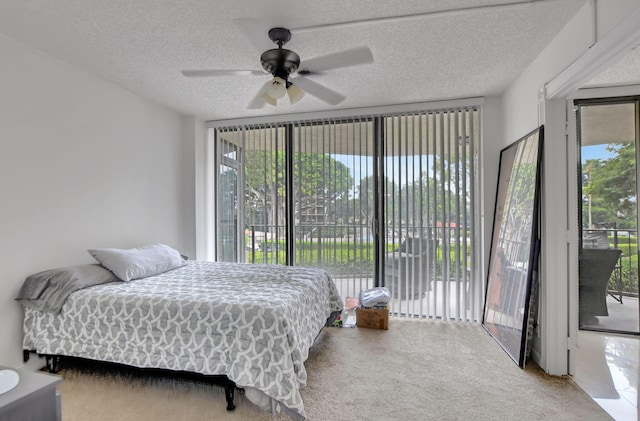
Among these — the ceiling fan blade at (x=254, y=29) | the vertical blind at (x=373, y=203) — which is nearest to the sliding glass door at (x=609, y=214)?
the vertical blind at (x=373, y=203)

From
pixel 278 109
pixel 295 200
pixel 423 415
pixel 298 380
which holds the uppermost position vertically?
pixel 278 109

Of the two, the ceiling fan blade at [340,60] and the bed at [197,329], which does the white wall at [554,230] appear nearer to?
the ceiling fan blade at [340,60]

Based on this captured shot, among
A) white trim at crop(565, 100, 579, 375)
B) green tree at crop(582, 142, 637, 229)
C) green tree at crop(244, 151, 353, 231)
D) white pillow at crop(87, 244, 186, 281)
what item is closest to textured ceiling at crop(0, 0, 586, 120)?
white trim at crop(565, 100, 579, 375)

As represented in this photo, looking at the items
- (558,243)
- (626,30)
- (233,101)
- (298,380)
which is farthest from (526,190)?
(233,101)

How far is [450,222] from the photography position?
3.73 metres

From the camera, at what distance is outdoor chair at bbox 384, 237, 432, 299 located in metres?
3.78

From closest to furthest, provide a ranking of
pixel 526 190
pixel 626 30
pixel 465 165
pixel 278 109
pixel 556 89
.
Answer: pixel 626 30 → pixel 556 89 → pixel 526 190 → pixel 465 165 → pixel 278 109

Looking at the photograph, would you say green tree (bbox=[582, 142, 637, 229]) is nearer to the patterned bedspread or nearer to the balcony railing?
the balcony railing

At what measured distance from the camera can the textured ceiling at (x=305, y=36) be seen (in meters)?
2.02

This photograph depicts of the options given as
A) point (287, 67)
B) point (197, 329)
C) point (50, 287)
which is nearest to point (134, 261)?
point (50, 287)

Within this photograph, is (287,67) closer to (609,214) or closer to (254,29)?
(254,29)

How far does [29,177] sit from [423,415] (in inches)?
130

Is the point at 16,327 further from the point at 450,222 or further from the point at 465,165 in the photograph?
the point at 465,165

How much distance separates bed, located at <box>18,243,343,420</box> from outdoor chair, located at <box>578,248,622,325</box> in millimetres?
2859
